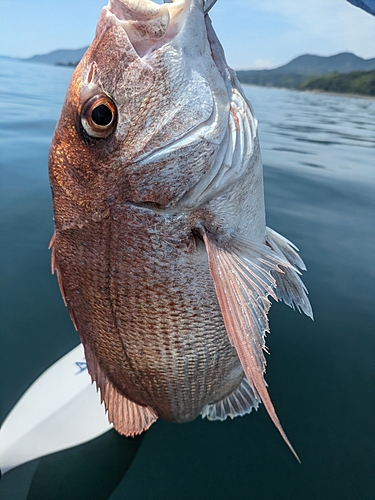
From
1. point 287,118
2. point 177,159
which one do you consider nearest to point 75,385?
point 177,159

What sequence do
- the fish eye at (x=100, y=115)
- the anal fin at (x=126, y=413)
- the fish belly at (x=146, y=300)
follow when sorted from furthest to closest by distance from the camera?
the anal fin at (x=126, y=413) < the fish belly at (x=146, y=300) < the fish eye at (x=100, y=115)

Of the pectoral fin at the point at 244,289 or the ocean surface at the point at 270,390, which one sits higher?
the pectoral fin at the point at 244,289

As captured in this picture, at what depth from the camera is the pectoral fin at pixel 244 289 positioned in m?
1.21

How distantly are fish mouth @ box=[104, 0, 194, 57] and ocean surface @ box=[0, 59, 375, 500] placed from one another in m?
2.27

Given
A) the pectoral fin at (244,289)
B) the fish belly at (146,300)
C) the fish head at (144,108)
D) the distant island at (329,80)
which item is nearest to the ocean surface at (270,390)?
the fish belly at (146,300)

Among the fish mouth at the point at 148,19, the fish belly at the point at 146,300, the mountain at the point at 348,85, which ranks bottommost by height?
the fish belly at the point at 146,300

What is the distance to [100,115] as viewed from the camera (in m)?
1.31

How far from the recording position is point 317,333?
319cm

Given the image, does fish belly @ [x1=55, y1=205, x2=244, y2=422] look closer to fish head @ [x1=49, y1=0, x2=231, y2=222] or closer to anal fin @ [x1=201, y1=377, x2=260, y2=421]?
fish head @ [x1=49, y1=0, x2=231, y2=222]

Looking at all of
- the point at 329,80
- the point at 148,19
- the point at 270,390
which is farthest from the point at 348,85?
the point at 148,19

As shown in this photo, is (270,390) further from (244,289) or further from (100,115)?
(100,115)

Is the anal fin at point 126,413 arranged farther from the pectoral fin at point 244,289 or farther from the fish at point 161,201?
the pectoral fin at point 244,289

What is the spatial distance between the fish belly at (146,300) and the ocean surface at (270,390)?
0.86 metres

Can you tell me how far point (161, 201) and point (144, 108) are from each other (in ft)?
1.06
